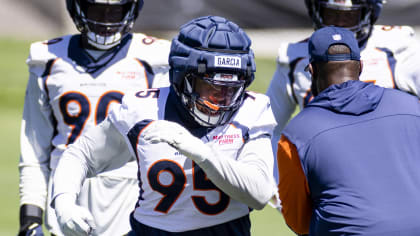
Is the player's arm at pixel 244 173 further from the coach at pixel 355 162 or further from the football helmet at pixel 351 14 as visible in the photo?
the football helmet at pixel 351 14

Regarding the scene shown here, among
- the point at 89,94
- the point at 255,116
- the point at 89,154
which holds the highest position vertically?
the point at 255,116

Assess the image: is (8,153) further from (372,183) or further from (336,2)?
(372,183)

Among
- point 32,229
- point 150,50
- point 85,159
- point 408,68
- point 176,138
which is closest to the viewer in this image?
point 176,138

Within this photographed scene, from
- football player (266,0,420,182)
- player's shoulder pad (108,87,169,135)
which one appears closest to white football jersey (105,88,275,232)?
player's shoulder pad (108,87,169,135)

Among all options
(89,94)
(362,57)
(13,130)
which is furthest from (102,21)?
(13,130)

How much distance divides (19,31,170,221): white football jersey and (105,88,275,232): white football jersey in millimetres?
955

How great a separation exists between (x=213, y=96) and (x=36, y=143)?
1.48 meters

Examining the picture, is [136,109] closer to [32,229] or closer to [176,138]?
[176,138]

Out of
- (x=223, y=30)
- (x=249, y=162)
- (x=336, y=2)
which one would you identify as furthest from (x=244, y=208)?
(x=336, y=2)

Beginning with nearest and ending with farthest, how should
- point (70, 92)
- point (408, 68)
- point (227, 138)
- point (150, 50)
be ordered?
point (227, 138) < point (70, 92) < point (150, 50) < point (408, 68)

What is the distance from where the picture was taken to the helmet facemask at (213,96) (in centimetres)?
301

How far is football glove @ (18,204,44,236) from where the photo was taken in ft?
12.7

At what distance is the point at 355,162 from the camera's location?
9.70ft

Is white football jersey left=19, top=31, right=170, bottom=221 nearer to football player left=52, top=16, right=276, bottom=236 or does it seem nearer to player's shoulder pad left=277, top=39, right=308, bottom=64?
player's shoulder pad left=277, top=39, right=308, bottom=64
